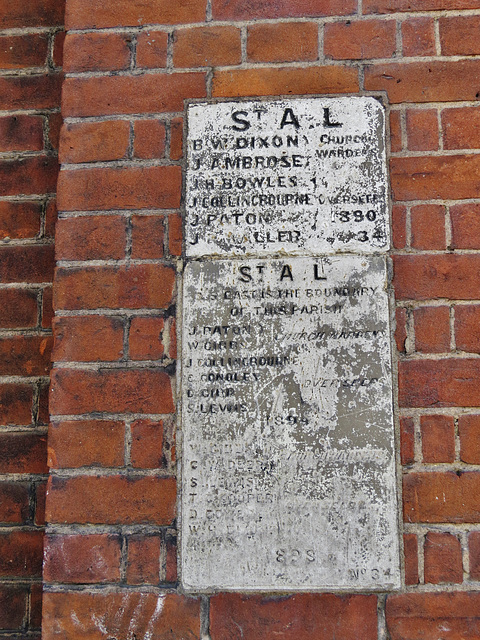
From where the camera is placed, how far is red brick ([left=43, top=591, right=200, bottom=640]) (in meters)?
1.21

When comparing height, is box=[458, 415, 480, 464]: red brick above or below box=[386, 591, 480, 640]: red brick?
above

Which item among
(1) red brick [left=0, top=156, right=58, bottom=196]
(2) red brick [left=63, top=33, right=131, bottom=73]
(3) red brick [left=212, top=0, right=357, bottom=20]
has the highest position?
(3) red brick [left=212, top=0, right=357, bottom=20]

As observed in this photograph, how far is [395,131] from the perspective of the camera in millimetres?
1353

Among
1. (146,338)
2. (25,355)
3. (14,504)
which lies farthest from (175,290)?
(14,504)

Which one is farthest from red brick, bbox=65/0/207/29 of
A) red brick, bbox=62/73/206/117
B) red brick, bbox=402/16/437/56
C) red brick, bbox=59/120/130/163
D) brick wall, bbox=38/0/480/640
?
red brick, bbox=402/16/437/56

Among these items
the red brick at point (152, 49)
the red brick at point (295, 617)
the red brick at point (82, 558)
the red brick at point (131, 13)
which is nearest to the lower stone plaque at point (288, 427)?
the red brick at point (295, 617)

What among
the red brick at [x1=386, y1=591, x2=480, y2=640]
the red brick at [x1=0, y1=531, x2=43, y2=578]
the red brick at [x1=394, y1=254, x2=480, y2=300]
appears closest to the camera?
the red brick at [x1=386, y1=591, x2=480, y2=640]

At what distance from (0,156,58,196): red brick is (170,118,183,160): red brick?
1.18 ft

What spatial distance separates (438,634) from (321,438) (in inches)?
17.8

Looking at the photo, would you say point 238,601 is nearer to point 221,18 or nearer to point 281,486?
point 281,486

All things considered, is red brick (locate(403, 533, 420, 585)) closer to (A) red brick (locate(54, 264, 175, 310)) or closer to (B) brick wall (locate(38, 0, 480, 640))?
(B) brick wall (locate(38, 0, 480, 640))

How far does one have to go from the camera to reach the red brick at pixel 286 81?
4.47ft

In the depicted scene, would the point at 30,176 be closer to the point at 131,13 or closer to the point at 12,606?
the point at 131,13

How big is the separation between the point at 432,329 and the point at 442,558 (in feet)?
1.56
